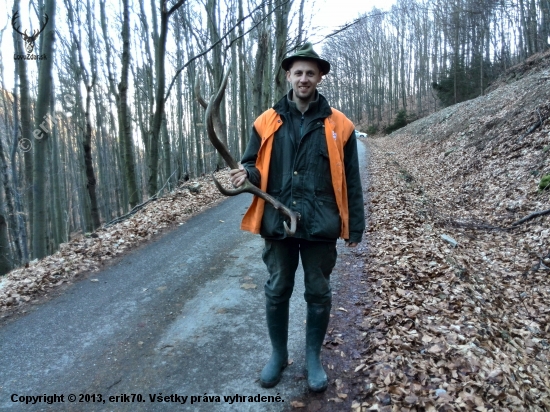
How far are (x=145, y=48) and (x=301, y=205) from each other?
1942 centimetres

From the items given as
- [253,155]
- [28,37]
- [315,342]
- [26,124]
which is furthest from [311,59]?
[28,37]

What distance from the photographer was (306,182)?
2.87 meters

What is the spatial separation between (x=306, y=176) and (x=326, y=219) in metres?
0.35

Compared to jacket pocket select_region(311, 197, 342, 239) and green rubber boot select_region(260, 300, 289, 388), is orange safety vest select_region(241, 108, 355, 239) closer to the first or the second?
jacket pocket select_region(311, 197, 342, 239)

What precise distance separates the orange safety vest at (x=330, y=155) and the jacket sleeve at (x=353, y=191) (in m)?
0.05

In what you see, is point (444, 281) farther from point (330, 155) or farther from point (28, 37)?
point (28, 37)

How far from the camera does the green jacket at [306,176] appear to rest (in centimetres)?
283

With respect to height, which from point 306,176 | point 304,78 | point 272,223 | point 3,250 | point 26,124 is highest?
point 26,124

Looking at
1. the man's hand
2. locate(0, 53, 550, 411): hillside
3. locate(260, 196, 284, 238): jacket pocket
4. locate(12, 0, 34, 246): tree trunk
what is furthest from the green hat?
locate(12, 0, 34, 246): tree trunk

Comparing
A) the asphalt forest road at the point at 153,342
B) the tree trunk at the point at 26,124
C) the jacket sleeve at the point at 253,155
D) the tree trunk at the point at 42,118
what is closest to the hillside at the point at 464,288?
the asphalt forest road at the point at 153,342

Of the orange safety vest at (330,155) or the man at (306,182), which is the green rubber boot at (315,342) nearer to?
the man at (306,182)

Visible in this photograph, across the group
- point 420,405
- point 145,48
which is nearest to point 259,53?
point 145,48

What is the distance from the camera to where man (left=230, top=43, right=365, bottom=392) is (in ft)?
9.27

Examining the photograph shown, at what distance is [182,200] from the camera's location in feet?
35.5
